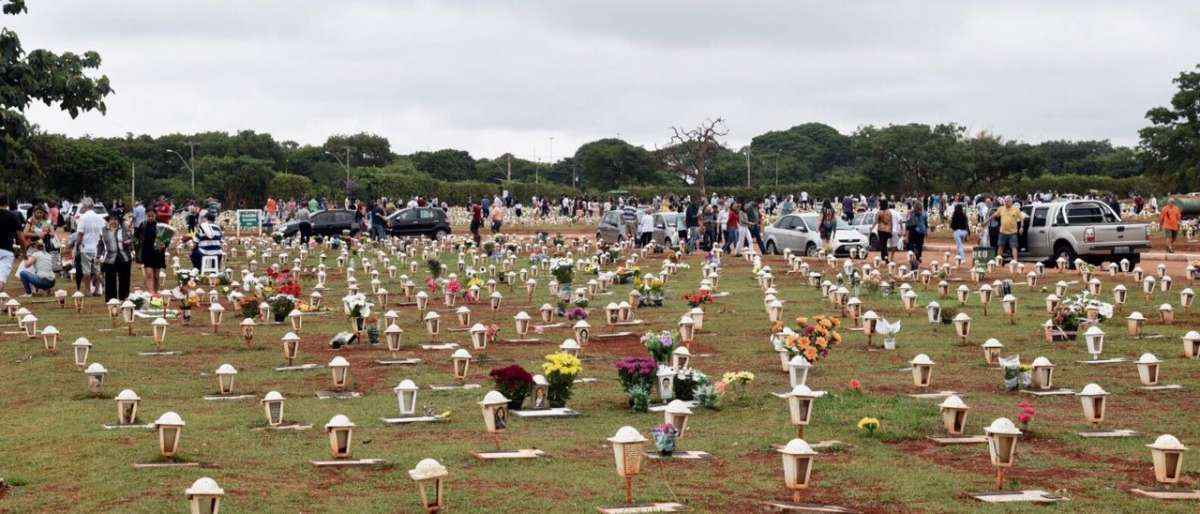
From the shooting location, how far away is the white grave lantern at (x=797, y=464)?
8490 mm

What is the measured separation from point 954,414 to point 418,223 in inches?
1839

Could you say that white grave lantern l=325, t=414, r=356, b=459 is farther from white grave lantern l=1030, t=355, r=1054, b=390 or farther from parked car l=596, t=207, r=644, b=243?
parked car l=596, t=207, r=644, b=243

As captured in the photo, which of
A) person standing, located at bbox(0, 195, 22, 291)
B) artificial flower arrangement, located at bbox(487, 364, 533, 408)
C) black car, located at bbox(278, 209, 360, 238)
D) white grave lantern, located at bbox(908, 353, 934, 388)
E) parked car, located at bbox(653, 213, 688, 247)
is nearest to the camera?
artificial flower arrangement, located at bbox(487, 364, 533, 408)

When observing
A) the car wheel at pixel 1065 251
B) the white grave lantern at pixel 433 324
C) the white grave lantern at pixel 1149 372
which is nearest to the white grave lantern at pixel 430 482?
the white grave lantern at pixel 1149 372

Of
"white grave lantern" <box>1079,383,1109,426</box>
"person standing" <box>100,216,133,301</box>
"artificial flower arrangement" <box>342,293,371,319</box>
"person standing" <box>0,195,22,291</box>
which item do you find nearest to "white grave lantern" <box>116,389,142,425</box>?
"artificial flower arrangement" <box>342,293,371,319</box>

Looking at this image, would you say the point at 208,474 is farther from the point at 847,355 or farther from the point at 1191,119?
the point at 1191,119

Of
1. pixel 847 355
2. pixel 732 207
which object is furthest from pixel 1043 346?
pixel 732 207

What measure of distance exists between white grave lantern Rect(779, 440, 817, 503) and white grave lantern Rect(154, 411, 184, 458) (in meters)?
4.40

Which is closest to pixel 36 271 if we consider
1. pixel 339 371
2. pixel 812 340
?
pixel 339 371

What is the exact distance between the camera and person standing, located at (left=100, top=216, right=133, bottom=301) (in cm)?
2503

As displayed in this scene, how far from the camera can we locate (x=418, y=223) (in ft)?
186

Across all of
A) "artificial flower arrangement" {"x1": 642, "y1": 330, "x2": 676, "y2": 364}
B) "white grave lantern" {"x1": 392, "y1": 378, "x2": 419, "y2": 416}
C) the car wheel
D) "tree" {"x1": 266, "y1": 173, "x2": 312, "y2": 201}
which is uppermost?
"tree" {"x1": 266, "y1": 173, "x2": 312, "y2": 201}

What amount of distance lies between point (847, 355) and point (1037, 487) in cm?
747

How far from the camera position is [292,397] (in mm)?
13773
